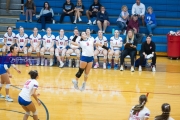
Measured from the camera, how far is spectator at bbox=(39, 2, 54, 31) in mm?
23078

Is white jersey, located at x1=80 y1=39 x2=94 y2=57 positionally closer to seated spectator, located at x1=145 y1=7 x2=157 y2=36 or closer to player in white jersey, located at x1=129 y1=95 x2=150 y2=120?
player in white jersey, located at x1=129 y1=95 x2=150 y2=120

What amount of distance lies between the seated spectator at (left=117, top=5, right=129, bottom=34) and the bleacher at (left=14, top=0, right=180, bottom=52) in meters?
0.50

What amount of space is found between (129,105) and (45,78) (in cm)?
488

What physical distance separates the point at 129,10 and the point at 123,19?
1.69 metres

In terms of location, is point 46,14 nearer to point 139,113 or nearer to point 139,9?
point 139,9

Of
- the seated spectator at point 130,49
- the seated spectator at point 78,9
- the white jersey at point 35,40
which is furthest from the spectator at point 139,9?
the white jersey at point 35,40

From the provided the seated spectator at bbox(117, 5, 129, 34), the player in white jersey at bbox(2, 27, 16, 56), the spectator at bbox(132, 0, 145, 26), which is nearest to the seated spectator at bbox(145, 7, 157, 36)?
the spectator at bbox(132, 0, 145, 26)

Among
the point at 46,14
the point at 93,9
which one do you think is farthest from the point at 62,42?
the point at 93,9

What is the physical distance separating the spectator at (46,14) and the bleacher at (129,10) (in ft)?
1.38

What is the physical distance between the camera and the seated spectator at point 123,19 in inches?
887

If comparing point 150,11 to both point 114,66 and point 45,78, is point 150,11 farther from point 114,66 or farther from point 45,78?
point 45,78

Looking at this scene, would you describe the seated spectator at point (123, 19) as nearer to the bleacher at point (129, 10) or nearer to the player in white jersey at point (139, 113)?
the bleacher at point (129, 10)

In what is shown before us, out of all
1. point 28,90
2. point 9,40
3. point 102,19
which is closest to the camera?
point 28,90

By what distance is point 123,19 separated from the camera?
22.7 m
